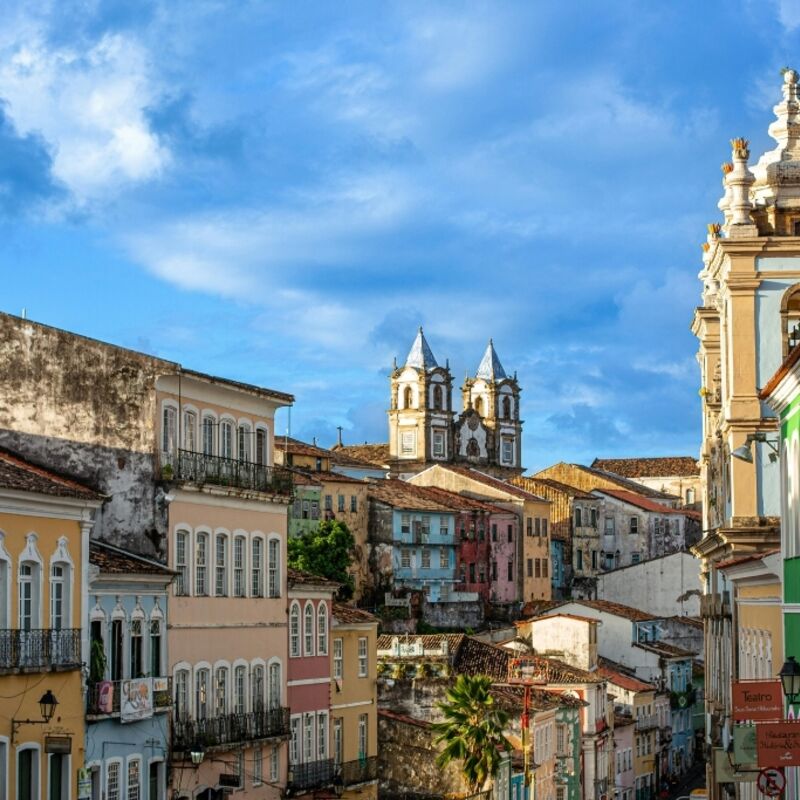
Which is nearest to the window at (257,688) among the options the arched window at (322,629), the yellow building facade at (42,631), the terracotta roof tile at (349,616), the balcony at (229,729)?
the balcony at (229,729)

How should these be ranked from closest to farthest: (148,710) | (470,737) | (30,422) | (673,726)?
(148,710), (30,422), (470,737), (673,726)

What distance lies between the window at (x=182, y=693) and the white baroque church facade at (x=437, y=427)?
131 m

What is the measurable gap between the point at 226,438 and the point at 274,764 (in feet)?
29.1

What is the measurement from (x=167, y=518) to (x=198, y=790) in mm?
6641

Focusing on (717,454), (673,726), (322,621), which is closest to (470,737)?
(322,621)

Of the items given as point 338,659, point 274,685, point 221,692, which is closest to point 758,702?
point 221,692

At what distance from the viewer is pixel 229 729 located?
49.3 m

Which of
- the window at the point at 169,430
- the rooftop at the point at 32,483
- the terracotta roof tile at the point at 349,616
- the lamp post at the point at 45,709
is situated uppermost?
the window at the point at 169,430

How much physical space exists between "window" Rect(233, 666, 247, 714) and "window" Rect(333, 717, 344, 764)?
25.4 ft

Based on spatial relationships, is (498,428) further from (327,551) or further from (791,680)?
(791,680)

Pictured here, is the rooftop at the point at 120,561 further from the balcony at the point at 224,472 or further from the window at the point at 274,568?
the window at the point at 274,568

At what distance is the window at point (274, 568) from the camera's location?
53219mm

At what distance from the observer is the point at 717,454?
176 feet

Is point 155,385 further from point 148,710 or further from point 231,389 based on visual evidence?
point 148,710
